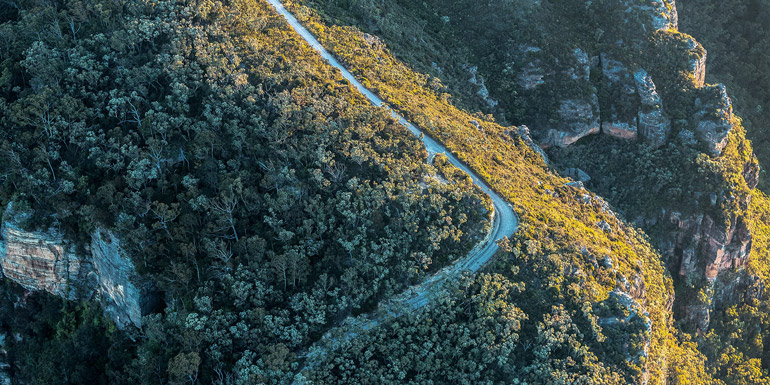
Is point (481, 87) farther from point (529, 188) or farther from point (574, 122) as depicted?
point (529, 188)

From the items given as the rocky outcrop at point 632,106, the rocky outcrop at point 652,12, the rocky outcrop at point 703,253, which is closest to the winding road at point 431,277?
the rocky outcrop at point 632,106

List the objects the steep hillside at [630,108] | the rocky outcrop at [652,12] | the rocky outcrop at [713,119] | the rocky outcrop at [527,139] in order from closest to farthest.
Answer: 1. the rocky outcrop at [527,139]
2. the steep hillside at [630,108]
3. the rocky outcrop at [713,119]
4. the rocky outcrop at [652,12]

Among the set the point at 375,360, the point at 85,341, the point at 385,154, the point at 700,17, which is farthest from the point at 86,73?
the point at 700,17

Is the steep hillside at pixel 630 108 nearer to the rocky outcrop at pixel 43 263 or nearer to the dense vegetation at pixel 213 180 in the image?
the dense vegetation at pixel 213 180

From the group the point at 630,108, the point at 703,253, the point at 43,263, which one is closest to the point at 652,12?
the point at 630,108

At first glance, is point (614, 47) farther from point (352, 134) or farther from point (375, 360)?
point (375, 360)
